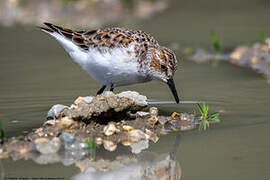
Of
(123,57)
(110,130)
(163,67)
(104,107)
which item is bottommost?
(110,130)

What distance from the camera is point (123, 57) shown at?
8656 mm

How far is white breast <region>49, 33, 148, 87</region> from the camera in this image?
866 cm

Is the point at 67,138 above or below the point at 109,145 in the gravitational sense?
above

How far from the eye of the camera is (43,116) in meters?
8.86

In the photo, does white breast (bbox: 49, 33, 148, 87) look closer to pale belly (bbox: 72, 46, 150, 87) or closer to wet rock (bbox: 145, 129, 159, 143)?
pale belly (bbox: 72, 46, 150, 87)

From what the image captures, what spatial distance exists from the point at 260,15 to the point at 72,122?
11.6m

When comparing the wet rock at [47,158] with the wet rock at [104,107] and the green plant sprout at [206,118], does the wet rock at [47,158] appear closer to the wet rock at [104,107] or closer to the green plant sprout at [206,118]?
the wet rock at [104,107]

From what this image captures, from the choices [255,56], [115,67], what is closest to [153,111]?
[115,67]

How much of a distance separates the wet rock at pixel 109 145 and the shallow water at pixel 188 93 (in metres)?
0.17

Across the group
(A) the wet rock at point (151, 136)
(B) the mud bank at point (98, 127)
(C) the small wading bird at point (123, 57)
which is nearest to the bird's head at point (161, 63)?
(C) the small wading bird at point (123, 57)

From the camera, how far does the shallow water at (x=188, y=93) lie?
6.50 metres

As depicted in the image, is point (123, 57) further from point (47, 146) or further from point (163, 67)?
point (47, 146)

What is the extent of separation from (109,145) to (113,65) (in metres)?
1.66

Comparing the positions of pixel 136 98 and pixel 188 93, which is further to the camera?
pixel 188 93
